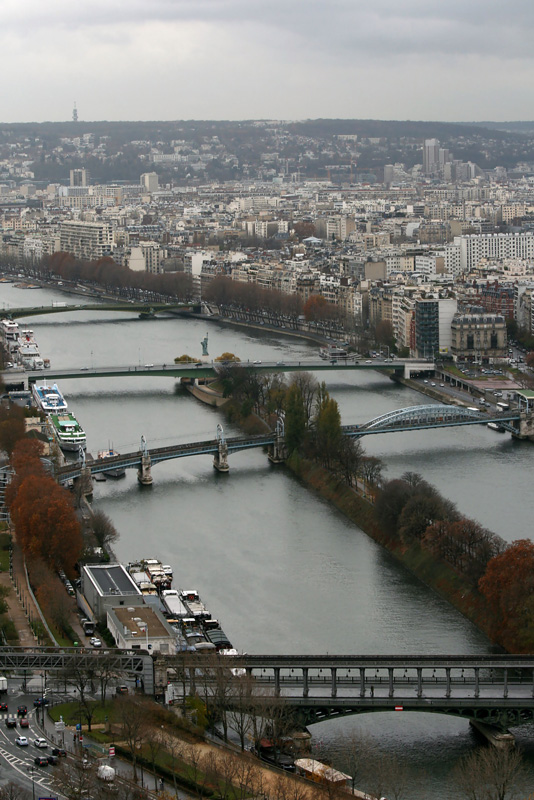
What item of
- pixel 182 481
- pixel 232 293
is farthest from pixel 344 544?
pixel 232 293

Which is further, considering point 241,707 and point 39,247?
point 39,247

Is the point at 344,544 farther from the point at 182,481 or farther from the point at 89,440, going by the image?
the point at 89,440

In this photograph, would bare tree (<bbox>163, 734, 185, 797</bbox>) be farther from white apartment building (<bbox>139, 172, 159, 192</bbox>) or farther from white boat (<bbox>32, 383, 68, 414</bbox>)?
white apartment building (<bbox>139, 172, 159, 192</bbox>)

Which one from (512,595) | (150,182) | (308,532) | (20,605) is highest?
(150,182)

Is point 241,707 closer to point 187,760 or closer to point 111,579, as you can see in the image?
point 187,760

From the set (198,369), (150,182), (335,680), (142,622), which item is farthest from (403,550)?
(150,182)

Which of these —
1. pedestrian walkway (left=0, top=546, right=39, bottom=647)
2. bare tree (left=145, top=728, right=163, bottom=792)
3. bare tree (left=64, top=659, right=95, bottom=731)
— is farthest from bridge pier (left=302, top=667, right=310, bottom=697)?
pedestrian walkway (left=0, top=546, right=39, bottom=647)
